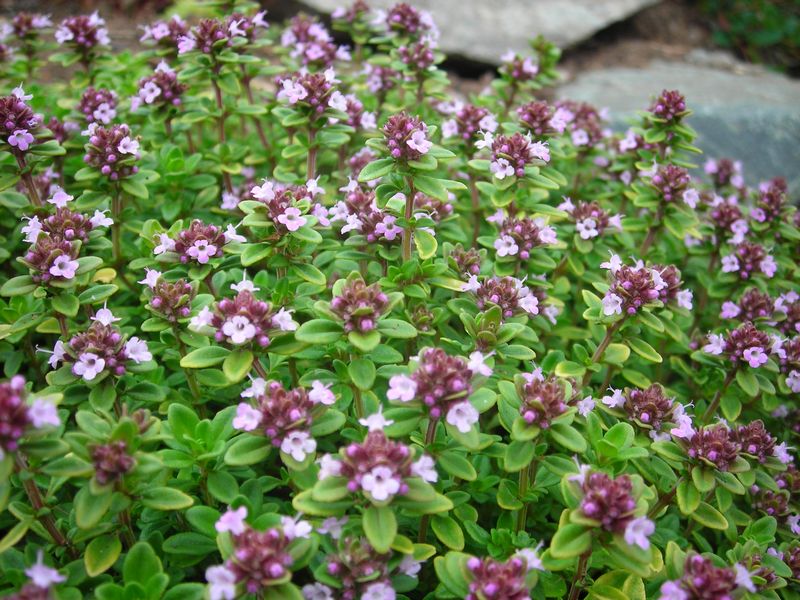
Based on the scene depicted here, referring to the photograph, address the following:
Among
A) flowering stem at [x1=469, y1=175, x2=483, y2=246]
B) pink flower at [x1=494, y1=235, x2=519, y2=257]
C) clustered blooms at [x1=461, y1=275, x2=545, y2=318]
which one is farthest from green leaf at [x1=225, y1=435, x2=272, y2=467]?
flowering stem at [x1=469, y1=175, x2=483, y2=246]

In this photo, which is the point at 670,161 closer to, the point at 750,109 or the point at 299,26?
the point at 299,26

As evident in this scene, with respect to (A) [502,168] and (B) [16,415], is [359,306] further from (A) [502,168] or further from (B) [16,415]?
(A) [502,168]

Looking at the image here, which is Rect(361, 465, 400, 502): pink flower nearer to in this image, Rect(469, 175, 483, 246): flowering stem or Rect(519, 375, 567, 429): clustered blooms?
Rect(519, 375, 567, 429): clustered blooms

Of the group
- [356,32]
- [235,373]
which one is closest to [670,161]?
[356,32]

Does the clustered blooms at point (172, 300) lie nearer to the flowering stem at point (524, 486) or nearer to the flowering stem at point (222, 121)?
the flowering stem at point (222, 121)

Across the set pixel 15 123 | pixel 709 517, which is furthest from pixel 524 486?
pixel 15 123

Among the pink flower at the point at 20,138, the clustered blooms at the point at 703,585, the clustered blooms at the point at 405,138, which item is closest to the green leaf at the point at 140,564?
the clustered blooms at the point at 703,585
